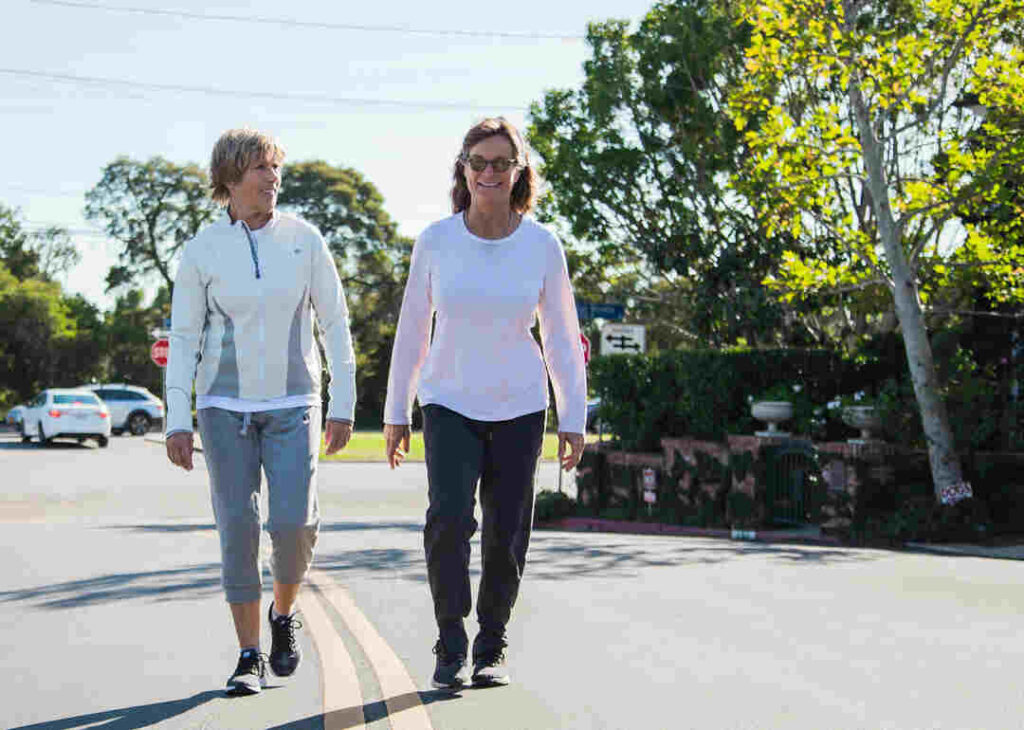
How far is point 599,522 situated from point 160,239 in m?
48.7

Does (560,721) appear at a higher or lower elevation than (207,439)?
lower

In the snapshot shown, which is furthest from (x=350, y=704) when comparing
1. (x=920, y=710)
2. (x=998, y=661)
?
(x=998, y=661)

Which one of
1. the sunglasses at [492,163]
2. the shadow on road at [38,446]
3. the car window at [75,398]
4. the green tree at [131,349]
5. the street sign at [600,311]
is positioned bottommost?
the shadow on road at [38,446]

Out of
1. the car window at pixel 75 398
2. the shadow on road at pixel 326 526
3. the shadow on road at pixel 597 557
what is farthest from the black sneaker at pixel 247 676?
the car window at pixel 75 398

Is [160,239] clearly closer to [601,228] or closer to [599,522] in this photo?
[601,228]

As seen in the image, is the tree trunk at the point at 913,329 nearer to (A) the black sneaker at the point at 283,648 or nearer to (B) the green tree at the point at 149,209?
(A) the black sneaker at the point at 283,648

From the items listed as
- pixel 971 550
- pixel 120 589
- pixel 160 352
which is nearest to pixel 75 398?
pixel 160 352

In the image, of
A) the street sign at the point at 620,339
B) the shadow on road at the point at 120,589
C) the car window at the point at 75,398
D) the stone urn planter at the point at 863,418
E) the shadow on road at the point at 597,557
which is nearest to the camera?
the shadow on road at the point at 120,589

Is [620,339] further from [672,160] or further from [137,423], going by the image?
[137,423]

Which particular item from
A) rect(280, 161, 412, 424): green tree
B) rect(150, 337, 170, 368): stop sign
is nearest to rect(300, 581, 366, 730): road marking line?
rect(150, 337, 170, 368): stop sign

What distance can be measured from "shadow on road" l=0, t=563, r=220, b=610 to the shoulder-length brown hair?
3820 mm

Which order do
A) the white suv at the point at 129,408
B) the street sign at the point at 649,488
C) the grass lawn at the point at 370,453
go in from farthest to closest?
the white suv at the point at 129,408 < the grass lawn at the point at 370,453 < the street sign at the point at 649,488

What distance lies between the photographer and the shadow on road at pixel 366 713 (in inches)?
188

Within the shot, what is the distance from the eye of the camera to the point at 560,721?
16.2 ft
